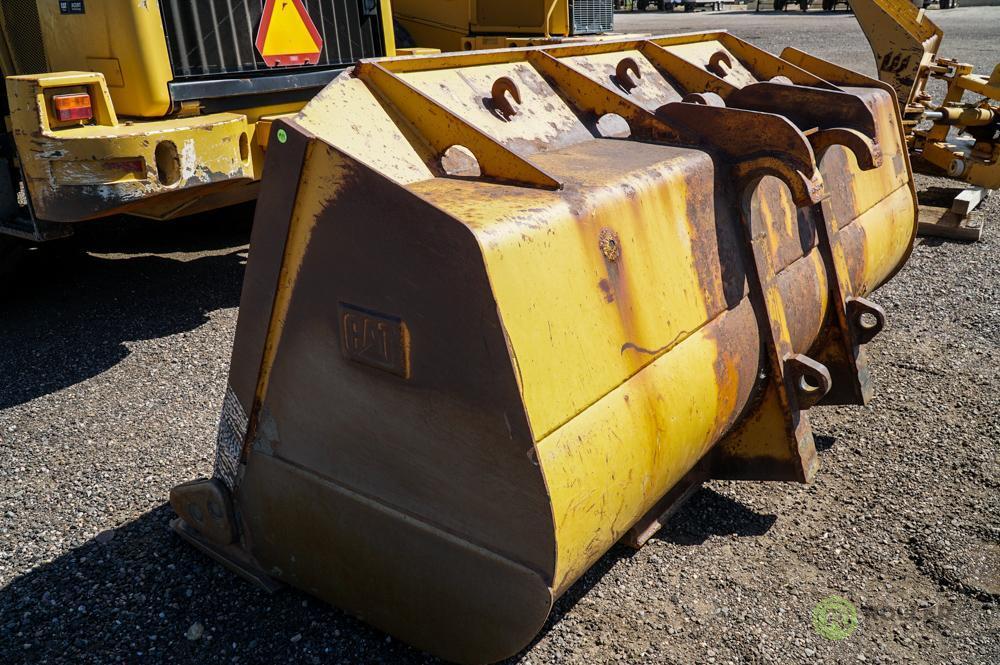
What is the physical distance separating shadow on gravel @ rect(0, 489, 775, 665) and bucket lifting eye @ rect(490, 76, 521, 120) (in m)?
1.44

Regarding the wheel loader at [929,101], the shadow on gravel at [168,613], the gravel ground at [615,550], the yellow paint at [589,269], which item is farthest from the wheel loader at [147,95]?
the wheel loader at [929,101]

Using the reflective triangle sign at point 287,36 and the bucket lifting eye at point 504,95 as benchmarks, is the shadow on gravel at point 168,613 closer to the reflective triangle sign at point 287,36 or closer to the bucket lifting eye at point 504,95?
the bucket lifting eye at point 504,95

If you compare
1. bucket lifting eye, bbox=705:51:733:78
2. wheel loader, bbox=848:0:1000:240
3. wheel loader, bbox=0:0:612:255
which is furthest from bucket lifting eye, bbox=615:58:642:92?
wheel loader, bbox=848:0:1000:240

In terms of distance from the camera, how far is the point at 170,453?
335 cm

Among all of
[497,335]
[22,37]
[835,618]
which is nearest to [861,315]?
[835,618]

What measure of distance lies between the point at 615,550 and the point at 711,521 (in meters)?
0.40

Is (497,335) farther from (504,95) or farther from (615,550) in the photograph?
(615,550)

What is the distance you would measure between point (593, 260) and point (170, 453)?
85.0 inches

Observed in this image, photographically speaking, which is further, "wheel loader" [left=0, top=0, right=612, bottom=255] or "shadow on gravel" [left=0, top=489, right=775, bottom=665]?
"wheel loader" [left=0, top=0, right=612, bottom=255]

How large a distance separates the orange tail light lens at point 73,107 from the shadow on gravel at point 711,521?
9.84 ft

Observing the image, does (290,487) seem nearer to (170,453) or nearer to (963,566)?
(170,453)

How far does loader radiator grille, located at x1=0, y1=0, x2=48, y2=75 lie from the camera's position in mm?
4148

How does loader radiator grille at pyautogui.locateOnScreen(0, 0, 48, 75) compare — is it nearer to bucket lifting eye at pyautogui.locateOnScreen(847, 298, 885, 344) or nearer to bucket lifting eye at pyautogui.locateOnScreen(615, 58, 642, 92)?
bucket lifting eye at pyautogui.locateOnScreen(615, 58, 642, 92)

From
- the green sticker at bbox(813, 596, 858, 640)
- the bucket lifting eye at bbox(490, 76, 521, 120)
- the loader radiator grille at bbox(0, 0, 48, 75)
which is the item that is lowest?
the green sticker at bbox(813, 596, 858, 640)
